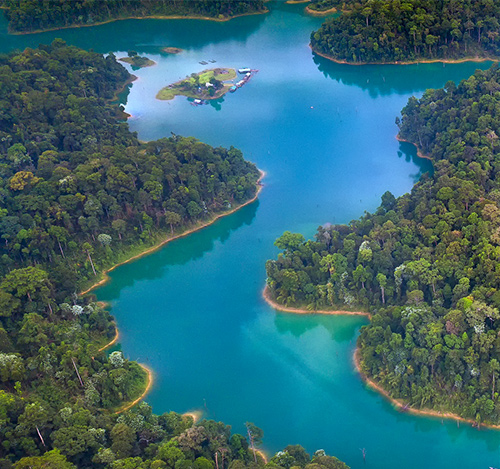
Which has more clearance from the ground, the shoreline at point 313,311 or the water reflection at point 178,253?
the water reflection at point 178,253

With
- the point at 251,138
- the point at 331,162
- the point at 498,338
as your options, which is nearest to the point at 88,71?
the point at 251,138

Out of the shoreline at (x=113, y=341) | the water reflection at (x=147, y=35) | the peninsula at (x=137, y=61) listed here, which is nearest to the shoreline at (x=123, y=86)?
the peninsula at (x=137, y=61)

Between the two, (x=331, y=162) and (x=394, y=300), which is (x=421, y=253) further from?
(x=331, y=162)

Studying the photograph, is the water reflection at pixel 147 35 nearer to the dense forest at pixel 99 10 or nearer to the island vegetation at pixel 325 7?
the dense forest at pixel 99 10

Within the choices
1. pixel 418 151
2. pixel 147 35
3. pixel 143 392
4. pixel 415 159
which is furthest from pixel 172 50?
pixel 143 392

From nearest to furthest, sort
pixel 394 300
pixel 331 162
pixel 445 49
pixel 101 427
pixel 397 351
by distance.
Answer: pixel 101 427
pixel 397 351
pixel 394 300
pixel 331 162
pixel 445 49

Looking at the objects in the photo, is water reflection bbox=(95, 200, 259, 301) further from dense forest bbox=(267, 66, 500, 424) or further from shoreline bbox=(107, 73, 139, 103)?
shoreline bbox=(107, 73, 139, 103)

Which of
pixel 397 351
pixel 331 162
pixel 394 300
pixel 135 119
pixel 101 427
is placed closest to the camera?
pixel 101 427
